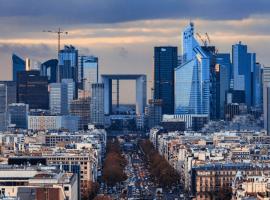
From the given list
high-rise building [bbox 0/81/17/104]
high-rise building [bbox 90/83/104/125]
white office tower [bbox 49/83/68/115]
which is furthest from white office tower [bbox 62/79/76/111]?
high-rise building [bbox 0/81/17/104]

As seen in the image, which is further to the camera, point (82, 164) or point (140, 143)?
point (140, 143)

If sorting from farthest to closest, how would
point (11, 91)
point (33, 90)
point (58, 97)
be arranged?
point (58, 97) < point (33, 90) < point (11, 91)

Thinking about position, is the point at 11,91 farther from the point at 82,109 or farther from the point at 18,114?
the point at 18,114

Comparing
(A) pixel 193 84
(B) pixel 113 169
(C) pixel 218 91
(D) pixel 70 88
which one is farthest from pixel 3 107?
(B) pixel 113 169

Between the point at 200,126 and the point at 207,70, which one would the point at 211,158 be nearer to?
the point at 200,126

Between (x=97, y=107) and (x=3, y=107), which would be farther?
(x=97, y=107)

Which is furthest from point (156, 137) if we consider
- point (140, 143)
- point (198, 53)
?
point (198, 53)

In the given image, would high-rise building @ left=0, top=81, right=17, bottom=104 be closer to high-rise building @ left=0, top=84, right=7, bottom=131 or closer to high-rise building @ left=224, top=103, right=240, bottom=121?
high-rise building @ left=0, top=84, right=7, bottom=131

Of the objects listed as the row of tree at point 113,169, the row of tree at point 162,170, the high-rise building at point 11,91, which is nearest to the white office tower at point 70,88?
the high-rise building at point 11,91
